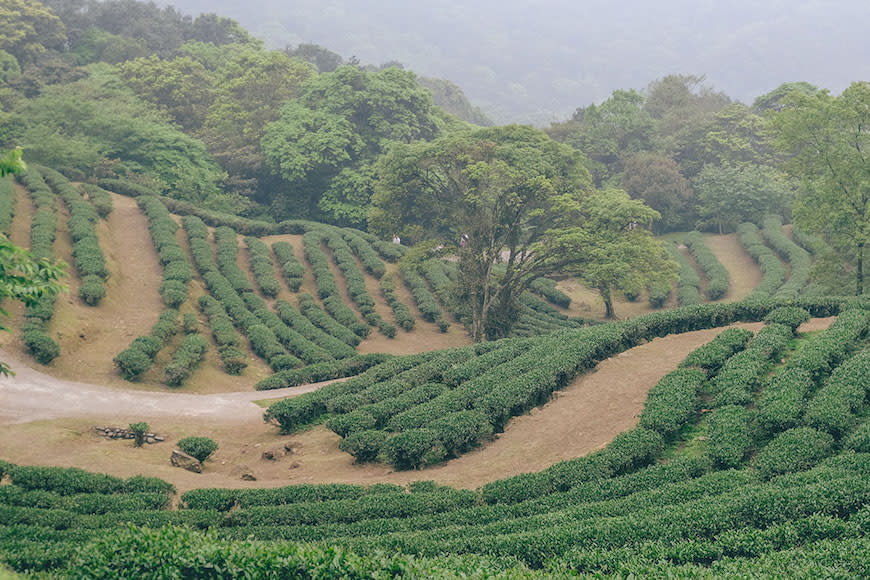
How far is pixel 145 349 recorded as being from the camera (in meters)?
22.4

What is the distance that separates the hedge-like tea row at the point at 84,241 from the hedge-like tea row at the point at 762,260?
32148 millimetres

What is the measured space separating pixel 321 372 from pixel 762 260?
105ft

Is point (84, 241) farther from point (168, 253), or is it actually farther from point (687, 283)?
point (687, 283)

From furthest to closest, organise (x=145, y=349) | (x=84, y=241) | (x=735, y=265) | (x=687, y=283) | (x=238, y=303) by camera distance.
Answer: (x=735, y=265), (x=687, y=283), (x=238, y=303), (x=84, y=241), (x=145, y=349)

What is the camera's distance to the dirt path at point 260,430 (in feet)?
49.1

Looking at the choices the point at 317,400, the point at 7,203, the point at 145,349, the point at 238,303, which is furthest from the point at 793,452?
the point at 7,203

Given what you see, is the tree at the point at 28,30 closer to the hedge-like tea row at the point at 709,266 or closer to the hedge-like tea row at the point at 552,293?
the hedge-like tea row at the point at 552,293

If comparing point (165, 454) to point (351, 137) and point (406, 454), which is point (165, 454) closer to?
point (406, 454)

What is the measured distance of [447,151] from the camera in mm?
28438

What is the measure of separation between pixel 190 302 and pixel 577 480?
2051cm

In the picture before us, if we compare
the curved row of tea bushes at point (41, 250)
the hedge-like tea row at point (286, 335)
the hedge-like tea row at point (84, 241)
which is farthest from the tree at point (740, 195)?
the curved row of tea bushes at point (41, 250)

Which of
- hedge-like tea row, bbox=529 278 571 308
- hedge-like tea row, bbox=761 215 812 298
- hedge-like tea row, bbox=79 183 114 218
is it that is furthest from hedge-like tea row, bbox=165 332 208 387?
hedge-like tea row, bbox=761 215 812 298

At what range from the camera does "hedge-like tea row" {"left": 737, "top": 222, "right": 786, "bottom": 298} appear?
37559mm

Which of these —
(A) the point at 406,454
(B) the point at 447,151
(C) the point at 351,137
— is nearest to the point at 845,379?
(A) the point at 406,454
